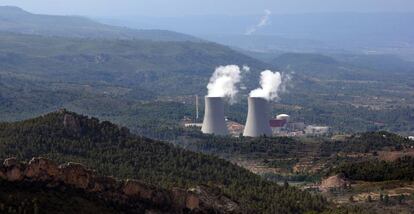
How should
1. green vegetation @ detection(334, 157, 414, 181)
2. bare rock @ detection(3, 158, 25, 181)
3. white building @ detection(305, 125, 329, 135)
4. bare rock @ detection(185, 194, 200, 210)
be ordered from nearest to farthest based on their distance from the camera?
bare rock @ detection(3, 158, 25, 181) → bare rock @ detection(185, 194, 200, 210) → green vegetation @ detection(334, 157, 414, 181) → white building @ detection(305, 125, 329, 135)

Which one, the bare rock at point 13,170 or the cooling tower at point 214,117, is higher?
the bare rock at point 13,170

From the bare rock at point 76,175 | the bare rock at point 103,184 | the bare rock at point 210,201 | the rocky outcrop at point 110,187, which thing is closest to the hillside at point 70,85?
the bare rock at point 210,201

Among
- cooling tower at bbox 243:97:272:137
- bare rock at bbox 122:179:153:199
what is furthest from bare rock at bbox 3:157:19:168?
cooling tower at bbox 243:97:272:137

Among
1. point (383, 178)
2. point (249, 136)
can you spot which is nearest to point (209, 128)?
point (249, 136)

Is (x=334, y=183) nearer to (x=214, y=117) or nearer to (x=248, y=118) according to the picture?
(x=214, y=117)

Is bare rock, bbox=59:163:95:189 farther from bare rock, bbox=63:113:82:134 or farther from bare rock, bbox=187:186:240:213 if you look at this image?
bare rock, bbox=63:113:82:134

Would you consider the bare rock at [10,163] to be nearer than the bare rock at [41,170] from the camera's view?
Yes

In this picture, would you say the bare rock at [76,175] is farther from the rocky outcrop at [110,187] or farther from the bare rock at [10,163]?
the bare rock at [10,163]

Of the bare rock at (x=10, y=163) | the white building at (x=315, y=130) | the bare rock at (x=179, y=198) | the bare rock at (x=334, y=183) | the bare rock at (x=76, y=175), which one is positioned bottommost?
the white building at (x=315, y=130)
